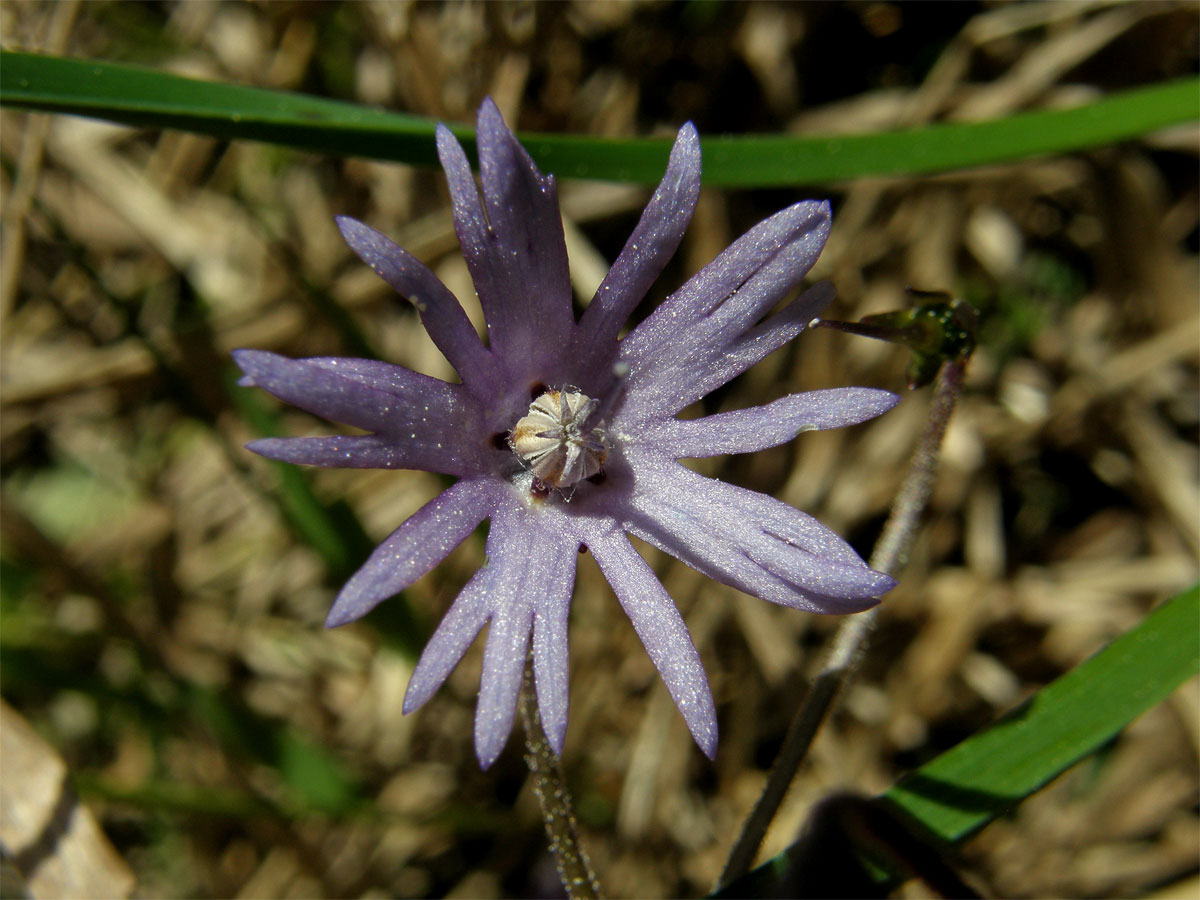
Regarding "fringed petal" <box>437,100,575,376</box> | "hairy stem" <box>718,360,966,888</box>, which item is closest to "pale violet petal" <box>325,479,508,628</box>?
"fringed petal" <box>437,100,575,376</box>

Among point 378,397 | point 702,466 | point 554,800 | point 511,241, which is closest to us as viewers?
point 378,397

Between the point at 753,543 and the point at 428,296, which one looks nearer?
the point at 428,296

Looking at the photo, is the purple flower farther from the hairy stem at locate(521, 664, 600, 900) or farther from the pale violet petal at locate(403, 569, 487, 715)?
the hairy stem at locate(521, 664, 600, 900)

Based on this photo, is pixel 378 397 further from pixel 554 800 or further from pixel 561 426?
pixel 554 800

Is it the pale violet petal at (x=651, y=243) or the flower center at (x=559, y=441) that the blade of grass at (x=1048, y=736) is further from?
the pale violet petal at (x=651, y=243)

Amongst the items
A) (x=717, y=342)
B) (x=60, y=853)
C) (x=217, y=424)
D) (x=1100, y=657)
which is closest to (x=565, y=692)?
(x=717, y=342)

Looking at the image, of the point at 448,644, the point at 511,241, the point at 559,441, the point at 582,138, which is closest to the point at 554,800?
the point at 448,644

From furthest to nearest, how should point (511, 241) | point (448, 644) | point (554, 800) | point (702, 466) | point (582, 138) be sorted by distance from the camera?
1. point (702, 466)
2. point (582, 138)
3. point (554, 800)
4. point (511, 241)
5. point (448, 644)
